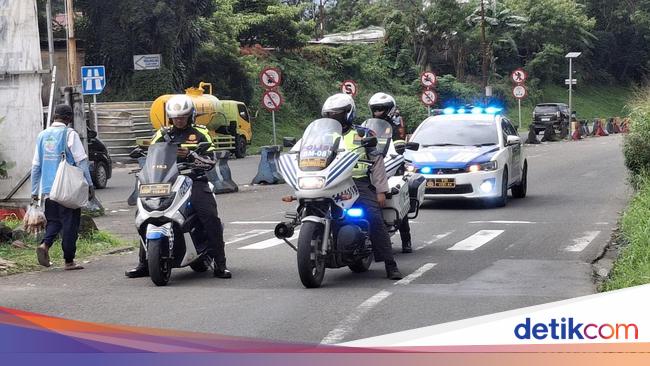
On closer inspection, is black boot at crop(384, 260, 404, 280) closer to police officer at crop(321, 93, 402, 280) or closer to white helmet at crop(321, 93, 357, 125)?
police officer at crop(321, 93, 402, 280)

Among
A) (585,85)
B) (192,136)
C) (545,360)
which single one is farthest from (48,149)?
(585,85)

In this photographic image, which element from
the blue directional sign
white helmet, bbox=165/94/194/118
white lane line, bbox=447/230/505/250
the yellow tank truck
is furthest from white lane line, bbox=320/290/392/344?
the yellow tank truck

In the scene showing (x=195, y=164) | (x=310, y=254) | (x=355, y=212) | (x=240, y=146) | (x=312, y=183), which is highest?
(x=195, y=164)

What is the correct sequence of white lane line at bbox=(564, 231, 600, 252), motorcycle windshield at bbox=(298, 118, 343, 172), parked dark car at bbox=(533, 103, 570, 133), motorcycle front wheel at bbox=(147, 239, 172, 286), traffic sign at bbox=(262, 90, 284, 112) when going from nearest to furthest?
motorcycle windshield at bbox=(298, 118, 343, 172) → motorcycle front wheel at bbox=(147, 239, 172, 286) → white lane line at bbox=(564, 231, 600, 252) → traffic sign at bbox=(262, 90, 284, 112) → parked dark car at bbox=(533, 103, 570, 133)

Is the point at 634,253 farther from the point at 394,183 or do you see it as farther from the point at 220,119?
the point at 220,119

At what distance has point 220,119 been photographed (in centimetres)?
3912

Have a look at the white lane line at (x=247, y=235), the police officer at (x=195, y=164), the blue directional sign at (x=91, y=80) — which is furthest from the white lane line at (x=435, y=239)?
the blue directional sign at (x=91, y=80)

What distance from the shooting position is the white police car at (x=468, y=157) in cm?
1856

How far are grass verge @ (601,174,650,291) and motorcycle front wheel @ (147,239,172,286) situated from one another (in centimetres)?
428

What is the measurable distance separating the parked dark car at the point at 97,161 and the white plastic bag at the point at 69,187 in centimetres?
1392

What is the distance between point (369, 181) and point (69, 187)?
3.32 meters

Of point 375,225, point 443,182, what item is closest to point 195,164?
point 375,225

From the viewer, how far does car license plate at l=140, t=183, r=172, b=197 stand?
10.6 m

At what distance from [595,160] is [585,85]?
5341cm
